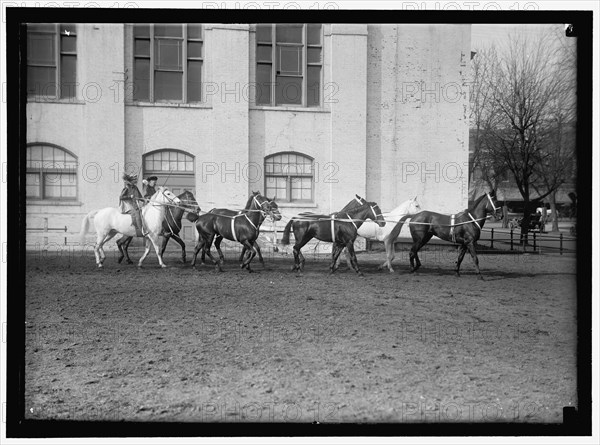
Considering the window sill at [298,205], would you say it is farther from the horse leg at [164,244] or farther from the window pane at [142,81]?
the window pane at [142,81]

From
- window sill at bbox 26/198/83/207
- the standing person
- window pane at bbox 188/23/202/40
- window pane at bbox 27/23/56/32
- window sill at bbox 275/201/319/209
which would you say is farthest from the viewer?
the standing person

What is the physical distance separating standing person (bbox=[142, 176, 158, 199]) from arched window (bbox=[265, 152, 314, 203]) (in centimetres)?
94

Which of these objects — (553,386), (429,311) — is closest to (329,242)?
(429,311)

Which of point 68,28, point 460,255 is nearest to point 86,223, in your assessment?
point 68,28

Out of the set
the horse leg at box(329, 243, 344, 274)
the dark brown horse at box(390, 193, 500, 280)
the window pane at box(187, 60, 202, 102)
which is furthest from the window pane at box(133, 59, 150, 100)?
the dark brown horse at box(390, 193, 500, 280)

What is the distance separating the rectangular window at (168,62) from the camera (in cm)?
329

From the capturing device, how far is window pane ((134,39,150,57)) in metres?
3.24

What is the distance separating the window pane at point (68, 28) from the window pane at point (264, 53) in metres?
1.31

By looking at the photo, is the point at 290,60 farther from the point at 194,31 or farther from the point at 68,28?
the point at 68,28

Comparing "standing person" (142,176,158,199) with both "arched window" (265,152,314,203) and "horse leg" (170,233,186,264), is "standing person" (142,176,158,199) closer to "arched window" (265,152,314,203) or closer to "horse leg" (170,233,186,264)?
"horse leg" (170,233,186,264)

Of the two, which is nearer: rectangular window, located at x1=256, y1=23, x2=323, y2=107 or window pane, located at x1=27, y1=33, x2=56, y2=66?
window pane, located at x1=27, y1=33, x2=56, y2=66

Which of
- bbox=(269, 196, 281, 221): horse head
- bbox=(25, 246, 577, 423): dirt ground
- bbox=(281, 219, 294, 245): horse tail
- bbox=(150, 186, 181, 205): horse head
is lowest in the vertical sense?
bbox=(25, 246, 577, 423): dirt ground

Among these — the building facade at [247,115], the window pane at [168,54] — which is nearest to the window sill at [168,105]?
the building facade at [247,115]

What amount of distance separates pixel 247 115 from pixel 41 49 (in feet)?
4.98
